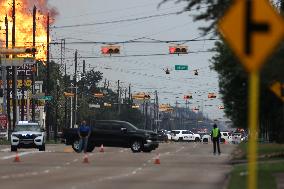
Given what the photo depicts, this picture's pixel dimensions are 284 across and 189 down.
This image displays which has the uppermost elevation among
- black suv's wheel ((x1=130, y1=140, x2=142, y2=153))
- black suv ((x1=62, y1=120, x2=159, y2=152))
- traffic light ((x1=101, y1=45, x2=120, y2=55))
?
traffic light ((x1=101, y1=45, x2=120, y2=55))

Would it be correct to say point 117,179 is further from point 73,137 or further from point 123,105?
point 123,105

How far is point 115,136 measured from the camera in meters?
50.0

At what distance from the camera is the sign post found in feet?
36.1

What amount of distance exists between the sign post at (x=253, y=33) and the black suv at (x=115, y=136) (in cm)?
3864

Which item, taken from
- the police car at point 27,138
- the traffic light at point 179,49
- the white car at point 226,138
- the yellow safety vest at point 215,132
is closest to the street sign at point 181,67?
the traffic light at point 179,49

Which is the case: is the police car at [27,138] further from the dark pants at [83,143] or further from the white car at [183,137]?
the white car at [183,137]

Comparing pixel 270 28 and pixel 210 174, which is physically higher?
pixel 270 28

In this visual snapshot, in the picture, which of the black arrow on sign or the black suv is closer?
the black arrow on sign

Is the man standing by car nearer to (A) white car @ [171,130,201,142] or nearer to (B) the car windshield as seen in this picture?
(B) the car windshield

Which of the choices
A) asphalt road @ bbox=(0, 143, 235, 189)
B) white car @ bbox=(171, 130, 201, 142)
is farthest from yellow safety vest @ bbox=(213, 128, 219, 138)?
white car @ bbox=(171, 130, 201, 142)

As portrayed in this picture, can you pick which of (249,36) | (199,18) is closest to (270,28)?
(249,36)

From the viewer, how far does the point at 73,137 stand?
1966 inches

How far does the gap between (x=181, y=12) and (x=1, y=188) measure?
654 centimetres

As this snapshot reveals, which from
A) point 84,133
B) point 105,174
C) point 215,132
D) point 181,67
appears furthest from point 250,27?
point 181,67
